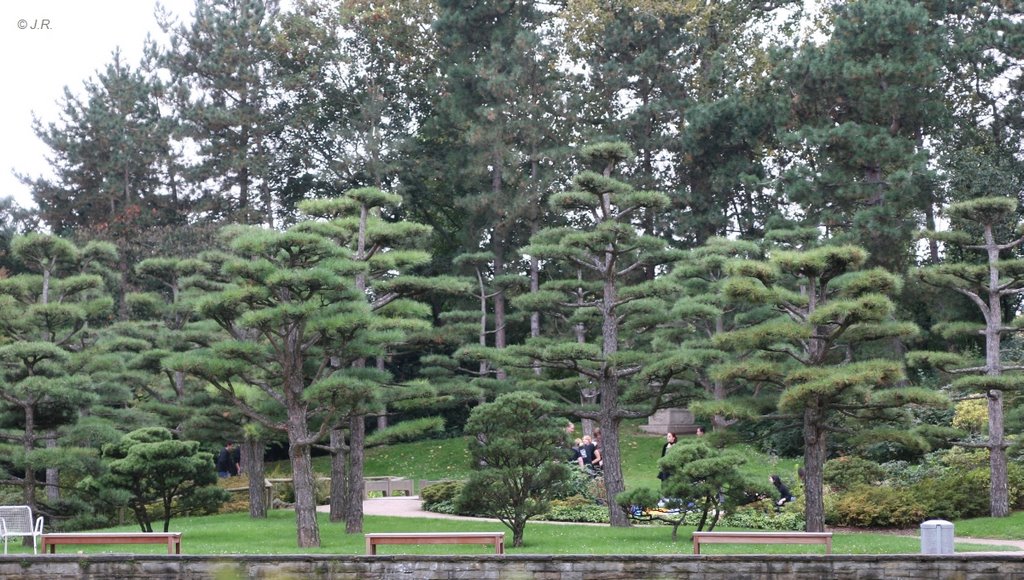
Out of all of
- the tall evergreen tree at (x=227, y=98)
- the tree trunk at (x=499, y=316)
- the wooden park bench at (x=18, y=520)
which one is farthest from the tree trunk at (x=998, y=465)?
the tall evergreen tree at (x=227, y=98)

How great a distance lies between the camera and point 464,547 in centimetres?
1767

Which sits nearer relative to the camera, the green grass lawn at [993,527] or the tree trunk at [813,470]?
the tree trunk at [813,470]

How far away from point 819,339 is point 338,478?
29.3 feet

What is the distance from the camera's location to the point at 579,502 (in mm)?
24250

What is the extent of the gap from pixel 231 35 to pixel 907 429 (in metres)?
26.9

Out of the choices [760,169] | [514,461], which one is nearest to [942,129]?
[760,169]

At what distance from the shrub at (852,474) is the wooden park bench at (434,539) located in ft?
32.3

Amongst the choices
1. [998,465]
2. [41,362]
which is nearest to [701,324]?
[998,465]

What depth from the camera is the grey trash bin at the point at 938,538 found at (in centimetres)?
1416

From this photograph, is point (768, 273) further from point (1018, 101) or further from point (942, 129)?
point (1018, 101)

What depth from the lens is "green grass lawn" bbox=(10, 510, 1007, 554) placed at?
55.5 ft

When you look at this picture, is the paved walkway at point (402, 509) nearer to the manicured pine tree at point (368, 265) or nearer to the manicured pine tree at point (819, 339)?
the manicured pine tree at point (368, 265)

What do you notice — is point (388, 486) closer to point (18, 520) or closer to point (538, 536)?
point (538, 536)

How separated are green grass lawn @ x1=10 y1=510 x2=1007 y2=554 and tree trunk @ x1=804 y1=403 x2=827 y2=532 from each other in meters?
0.44
